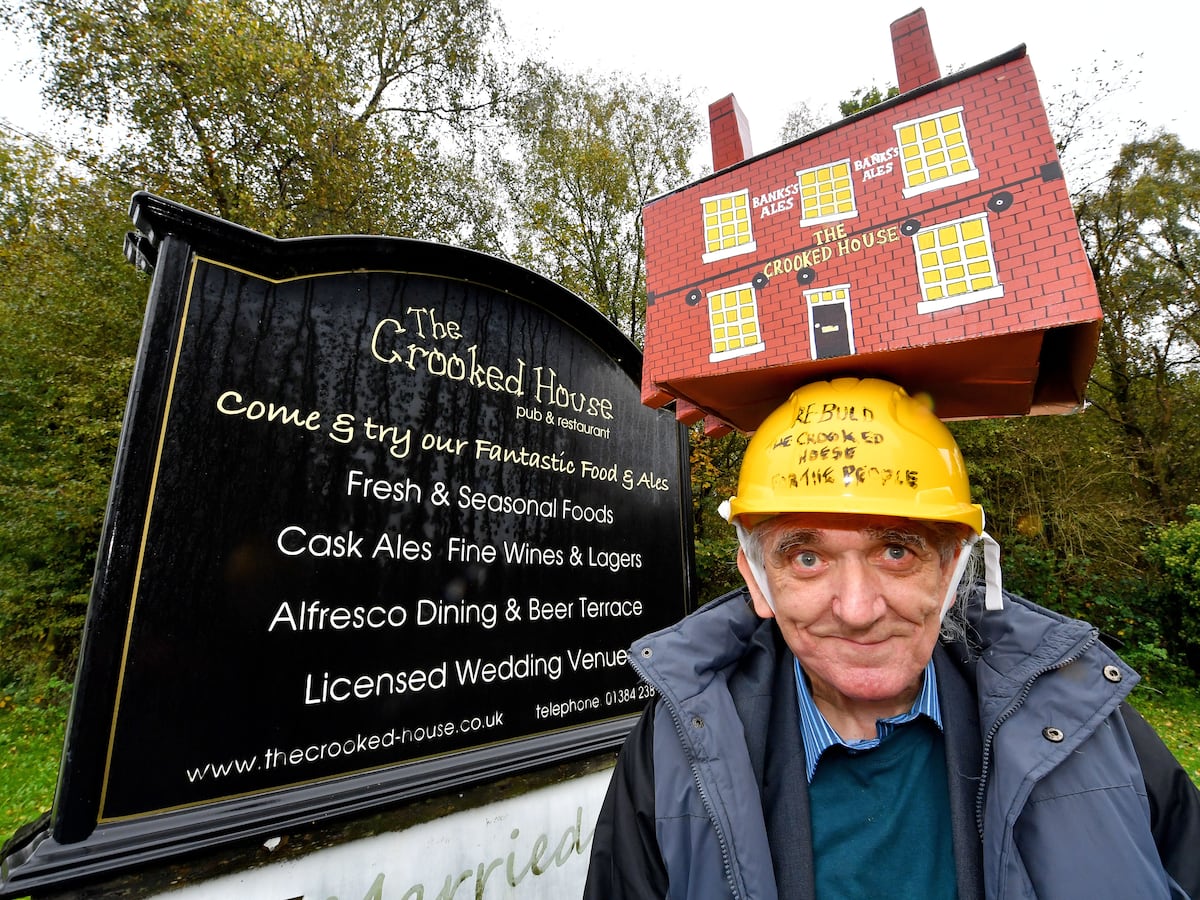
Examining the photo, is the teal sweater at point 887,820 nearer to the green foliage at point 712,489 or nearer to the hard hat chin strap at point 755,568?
the hard hat chin strap at point 755,568

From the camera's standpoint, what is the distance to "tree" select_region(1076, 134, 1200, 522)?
10.2 metres

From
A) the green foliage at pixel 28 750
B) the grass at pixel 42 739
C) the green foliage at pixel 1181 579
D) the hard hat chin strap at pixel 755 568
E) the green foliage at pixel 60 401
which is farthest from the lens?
the green foliage at pixel 1181 579

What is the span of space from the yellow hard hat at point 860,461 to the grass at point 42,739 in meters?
6.15

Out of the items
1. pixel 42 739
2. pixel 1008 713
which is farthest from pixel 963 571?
pixel 42 739

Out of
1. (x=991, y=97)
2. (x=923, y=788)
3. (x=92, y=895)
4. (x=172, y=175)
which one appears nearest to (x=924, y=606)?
(x=923, y=788)

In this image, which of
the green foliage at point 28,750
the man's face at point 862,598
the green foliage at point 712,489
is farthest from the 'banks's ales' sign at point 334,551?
the green foliage at point 712,489

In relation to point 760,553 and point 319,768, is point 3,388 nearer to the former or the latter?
point 319,768

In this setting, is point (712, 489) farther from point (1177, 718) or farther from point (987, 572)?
point (987, 572)

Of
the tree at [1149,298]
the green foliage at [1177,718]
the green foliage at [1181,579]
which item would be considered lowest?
the green foliage at [1177,718]

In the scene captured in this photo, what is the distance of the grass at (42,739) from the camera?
476 cm

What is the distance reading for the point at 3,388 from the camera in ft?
26.3

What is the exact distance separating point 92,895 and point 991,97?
2.52 meters

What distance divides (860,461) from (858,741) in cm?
67

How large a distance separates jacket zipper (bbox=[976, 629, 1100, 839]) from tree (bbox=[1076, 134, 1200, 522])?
12.5 m
